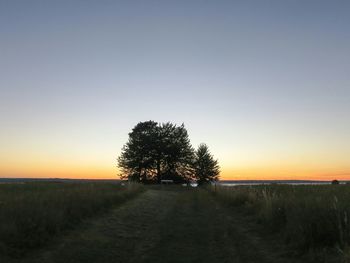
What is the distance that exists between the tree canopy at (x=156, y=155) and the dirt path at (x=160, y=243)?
214 ft

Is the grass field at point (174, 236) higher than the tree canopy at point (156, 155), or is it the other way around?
the tree canopy at point (156, 155)

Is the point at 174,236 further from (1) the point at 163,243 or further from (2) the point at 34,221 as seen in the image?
(2) the point at 34,221

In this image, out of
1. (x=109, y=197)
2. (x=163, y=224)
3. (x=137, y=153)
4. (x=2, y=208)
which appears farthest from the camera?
(x=137, y=153)

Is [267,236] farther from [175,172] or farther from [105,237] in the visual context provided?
[175,172]

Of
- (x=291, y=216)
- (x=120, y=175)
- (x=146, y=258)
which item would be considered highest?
(x=120, y=175)

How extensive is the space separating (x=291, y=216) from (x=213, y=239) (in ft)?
8.14

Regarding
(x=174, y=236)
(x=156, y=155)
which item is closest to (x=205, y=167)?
(x=156, y=155)

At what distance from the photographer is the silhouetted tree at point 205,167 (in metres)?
90.3

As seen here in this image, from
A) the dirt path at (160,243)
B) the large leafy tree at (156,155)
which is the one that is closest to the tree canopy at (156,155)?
the large leafy tree at (156,155)

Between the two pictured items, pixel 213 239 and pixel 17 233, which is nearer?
pixel 17 233

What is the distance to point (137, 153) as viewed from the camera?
8406cm

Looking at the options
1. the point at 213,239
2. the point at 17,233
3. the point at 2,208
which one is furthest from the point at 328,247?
the point at 2,208

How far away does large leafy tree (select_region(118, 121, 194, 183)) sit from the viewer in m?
83.8

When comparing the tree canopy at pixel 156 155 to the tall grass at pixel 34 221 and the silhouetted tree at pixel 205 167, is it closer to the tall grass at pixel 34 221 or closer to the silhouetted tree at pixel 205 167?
the silhouetted tree at pixel 205 167
